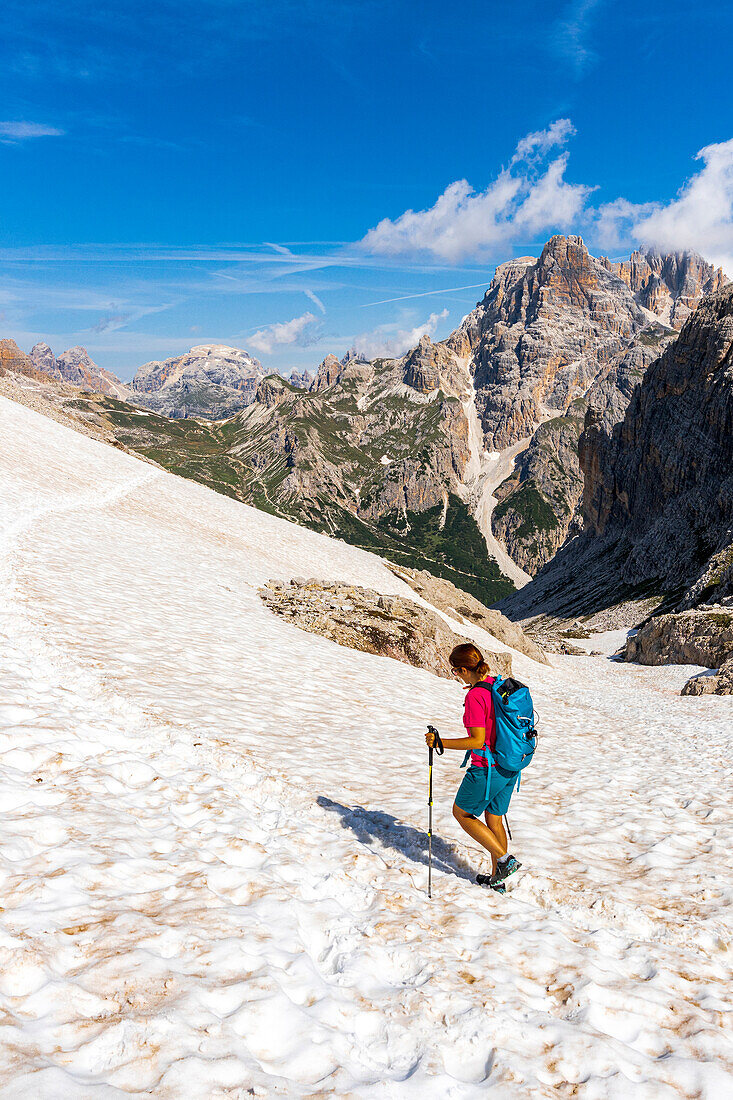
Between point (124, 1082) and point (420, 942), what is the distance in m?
3.87

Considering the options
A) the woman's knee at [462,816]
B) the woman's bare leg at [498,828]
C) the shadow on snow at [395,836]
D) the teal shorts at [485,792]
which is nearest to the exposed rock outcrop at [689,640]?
the shadow on snow at [395,836]

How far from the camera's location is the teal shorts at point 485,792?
909 cm

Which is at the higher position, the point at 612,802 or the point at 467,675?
the point at 467,675

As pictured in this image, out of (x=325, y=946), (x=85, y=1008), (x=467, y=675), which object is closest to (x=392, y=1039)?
(x=325, y=946)

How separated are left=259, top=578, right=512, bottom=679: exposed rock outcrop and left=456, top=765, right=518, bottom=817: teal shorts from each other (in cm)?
1905

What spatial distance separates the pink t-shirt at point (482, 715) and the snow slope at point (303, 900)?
7.12 ft

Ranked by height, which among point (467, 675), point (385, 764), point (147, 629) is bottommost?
point (385, 764)

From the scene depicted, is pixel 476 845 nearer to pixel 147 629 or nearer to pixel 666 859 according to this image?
pixel 666 859

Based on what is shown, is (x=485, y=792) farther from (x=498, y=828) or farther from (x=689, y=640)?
(x=689, y=640)

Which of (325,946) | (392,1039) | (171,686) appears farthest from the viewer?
(171,686)

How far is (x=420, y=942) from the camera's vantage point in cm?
729

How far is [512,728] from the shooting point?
885 cm

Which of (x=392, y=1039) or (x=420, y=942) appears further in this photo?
(x=420, y=942)

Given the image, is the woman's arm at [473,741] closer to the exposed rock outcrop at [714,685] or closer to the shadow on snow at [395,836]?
the shadow on snow at [395,836]
